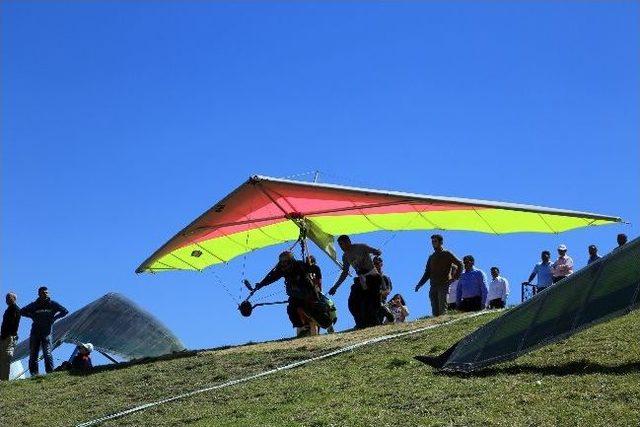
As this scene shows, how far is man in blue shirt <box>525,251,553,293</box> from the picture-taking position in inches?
846

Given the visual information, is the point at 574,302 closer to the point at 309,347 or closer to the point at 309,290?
the point at 309,347

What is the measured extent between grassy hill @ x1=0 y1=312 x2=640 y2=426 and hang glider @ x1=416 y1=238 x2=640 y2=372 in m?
0.27

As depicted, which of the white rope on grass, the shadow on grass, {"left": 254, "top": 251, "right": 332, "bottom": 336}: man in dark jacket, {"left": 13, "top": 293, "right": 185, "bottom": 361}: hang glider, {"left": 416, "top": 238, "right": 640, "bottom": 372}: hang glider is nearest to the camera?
the shadow on grass

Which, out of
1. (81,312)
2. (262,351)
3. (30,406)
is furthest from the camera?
(81,312)

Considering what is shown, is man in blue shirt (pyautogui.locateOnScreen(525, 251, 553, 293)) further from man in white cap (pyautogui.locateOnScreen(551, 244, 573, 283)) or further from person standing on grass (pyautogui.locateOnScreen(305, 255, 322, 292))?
person standing on grass (pyautogui.locateOnScreen(305, 255, 322, 292))

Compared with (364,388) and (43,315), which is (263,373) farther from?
(43,315)

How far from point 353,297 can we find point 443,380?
655cm

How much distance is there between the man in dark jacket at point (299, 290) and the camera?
20234mm

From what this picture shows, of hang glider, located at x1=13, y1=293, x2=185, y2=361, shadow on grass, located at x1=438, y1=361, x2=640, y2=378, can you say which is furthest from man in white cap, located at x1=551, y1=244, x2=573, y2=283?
hang glider, located at x1=13, y1=293, x2=185, y2=361

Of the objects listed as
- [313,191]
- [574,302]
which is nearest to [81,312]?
[313,191]

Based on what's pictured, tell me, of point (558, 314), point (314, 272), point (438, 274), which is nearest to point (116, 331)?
point (314, 272)

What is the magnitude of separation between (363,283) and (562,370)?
6790 mm

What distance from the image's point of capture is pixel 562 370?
43.8 ft

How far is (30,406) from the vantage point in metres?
16.7
